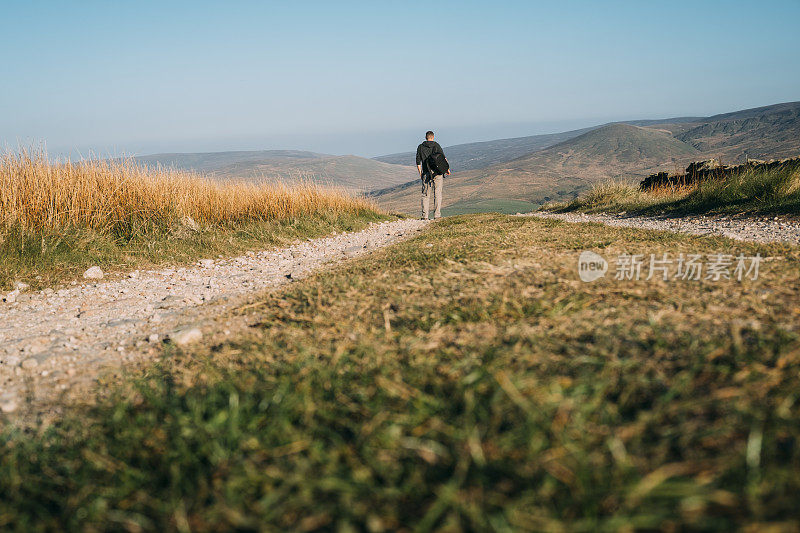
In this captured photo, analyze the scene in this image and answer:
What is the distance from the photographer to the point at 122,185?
7.06m

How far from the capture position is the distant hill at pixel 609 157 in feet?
264

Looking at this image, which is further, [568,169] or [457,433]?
[568,169]

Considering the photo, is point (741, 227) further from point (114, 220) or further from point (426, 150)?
point (114, 220)

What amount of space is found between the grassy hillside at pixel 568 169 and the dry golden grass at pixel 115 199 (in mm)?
56666

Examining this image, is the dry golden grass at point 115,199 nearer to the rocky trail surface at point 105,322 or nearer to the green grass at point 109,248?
the green grass at point 109,248

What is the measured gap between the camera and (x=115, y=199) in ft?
22.5

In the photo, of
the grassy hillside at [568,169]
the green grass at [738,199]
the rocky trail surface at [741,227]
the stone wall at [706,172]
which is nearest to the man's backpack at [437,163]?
the green grass at [738,199]

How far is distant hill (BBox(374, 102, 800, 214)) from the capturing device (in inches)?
3167

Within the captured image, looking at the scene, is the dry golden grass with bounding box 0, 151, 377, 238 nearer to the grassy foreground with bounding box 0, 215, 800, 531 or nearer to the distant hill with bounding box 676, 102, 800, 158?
the grassy foreground with bounding box 0, 215, 800, 531

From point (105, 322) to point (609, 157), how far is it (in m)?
130

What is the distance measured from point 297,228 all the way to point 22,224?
475 centimetres

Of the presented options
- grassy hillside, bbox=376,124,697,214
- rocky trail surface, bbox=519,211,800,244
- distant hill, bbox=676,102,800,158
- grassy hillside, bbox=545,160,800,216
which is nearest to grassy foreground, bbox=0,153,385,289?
rocky trail surface, bbox=519,211,800,244

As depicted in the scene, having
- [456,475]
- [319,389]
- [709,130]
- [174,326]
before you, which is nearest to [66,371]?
[174,326]

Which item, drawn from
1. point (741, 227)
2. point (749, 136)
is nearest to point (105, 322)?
point (741, 227)
